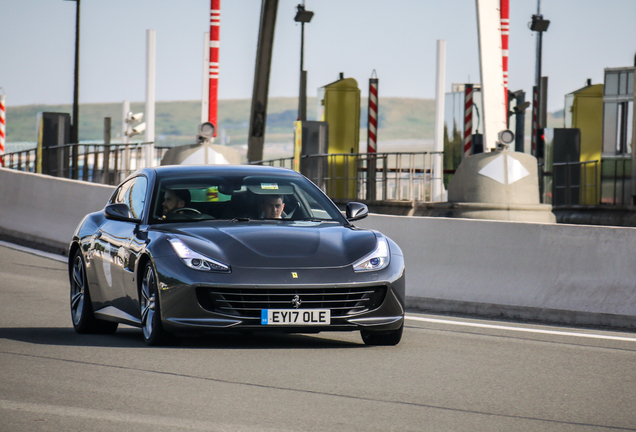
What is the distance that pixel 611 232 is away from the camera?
36.8 feet

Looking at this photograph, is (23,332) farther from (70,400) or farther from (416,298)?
(416,298)

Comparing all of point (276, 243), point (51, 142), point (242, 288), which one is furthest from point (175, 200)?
point (51, 142)

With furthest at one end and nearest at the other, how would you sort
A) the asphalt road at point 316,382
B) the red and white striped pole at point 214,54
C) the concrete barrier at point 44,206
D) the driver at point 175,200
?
the red and white striped pole at point 214,54, the concrete barrier at point 44,206, the driver at point 175,200, the asphalt road at point 316,382

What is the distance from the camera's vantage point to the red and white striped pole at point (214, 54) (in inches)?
774

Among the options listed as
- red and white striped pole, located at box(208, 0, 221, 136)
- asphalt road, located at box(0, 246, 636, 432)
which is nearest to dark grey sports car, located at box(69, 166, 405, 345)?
asphalt road, located at box(0, 246, 636, 432)

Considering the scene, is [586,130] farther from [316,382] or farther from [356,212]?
[316,382]

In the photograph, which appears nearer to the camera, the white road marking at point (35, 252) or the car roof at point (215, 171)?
the car roof at point (215, 171)

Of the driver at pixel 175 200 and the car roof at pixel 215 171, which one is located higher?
the car roof at pixel 215 171

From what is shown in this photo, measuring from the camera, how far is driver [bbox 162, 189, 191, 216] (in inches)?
358

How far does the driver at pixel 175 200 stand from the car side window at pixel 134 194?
21 centimetres

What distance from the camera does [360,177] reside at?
2734cm

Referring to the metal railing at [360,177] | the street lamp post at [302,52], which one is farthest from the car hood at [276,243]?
the street lamp post at [302,52]

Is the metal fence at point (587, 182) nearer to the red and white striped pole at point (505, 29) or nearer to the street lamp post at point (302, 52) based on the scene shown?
the red and white striped pole at point (505, 29)

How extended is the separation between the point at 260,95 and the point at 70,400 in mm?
18802
